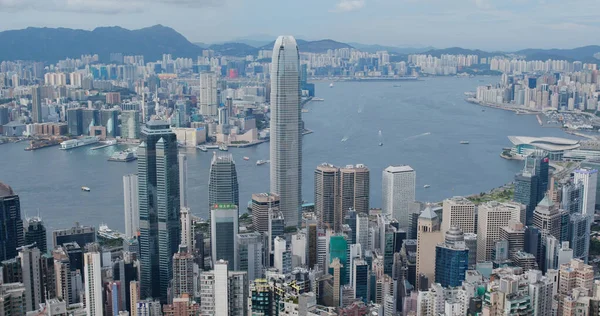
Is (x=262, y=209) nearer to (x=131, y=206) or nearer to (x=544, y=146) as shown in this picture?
(x=131, y=206)

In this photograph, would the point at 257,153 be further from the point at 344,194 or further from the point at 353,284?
the point at 353,284

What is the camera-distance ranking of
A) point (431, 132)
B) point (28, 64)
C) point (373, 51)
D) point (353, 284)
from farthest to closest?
point (373, 51) < point (28, 64) < point (431, 132) < point (353, 284)

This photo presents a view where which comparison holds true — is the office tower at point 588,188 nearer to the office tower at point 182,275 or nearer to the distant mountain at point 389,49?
the office tower at point 182,275

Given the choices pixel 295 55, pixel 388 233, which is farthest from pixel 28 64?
pixel 388 233

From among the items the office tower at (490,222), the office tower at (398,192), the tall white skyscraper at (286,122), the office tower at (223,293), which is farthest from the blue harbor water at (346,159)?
the office tower at (223,293)

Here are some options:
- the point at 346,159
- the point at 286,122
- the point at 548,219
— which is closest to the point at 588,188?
the point at 548,219

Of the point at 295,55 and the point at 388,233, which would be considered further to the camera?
the point at 295,55

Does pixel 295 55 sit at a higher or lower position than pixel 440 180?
higher
